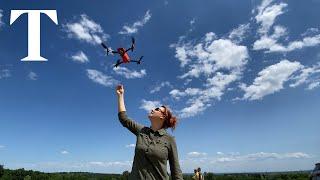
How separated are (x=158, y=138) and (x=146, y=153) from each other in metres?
0.31

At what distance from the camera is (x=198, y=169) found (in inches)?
994

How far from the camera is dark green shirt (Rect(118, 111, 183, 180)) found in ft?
14.7

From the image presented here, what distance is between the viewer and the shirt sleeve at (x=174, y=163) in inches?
184

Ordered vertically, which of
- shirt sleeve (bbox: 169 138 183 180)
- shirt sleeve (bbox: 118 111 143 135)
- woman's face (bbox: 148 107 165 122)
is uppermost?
woman's face (bbox: 148 107 165 122)

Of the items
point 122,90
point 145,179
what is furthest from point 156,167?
point 122,90

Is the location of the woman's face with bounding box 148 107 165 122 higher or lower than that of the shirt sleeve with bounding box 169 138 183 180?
higher

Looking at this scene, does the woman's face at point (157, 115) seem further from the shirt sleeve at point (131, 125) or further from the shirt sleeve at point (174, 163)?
the shirt sleeve at point (174, 163)

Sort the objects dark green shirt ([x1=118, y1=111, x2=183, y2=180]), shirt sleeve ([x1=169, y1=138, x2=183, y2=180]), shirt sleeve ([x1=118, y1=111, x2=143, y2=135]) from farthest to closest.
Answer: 1. shirt sleeve ([x1=118, y1=111, x2=143, y2=135])
2. shirt sleeve ([x1=169, y1=138, x2=183, y2=180])
3. dark green shirt ([x1=118, y1=111, x2=183, y2=180])

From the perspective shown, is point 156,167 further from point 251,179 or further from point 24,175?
point 24,175

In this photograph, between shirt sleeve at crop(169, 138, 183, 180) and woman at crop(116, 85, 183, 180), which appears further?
shirt sleeve at crop(169, 138, 183, 180)

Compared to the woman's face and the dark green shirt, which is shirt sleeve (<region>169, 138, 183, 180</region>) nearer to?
the dark green shirt

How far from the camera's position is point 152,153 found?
4.53 meters

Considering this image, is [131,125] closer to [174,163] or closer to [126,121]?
[126,121]

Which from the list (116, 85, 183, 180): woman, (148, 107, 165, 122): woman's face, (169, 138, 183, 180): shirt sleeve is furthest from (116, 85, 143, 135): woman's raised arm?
(169, 138, 183, 180): shirt sleeve
